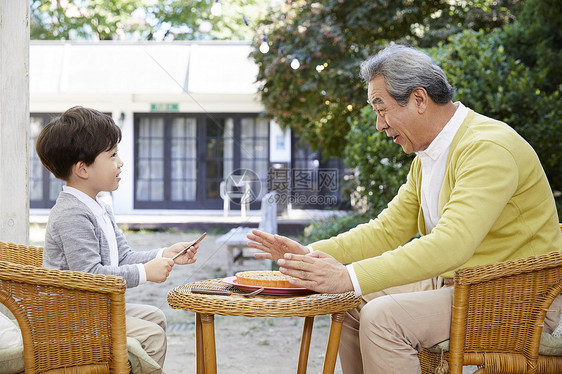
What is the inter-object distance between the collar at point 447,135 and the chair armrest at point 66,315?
0.94 metres

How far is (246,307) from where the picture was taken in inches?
58.3

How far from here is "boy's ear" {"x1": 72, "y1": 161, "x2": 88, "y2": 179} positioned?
5.86 feet

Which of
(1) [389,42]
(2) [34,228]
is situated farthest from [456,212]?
(2) [34,228]

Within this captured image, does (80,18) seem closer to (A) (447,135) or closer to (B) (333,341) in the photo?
(A) (447,135)

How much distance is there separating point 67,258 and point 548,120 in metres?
3.63

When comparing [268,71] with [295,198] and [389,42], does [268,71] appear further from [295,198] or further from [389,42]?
[295,198]

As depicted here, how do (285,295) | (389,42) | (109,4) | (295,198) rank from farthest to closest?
(109,4) < (295,198) < (389,42) < (285,295)

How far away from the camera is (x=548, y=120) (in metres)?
4.29

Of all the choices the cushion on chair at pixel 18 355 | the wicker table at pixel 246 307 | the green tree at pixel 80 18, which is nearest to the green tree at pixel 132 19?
the green tree at pixel 80 18

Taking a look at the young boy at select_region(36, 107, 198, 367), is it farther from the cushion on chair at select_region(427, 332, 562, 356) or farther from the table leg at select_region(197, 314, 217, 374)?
the cushion on chair at select_region(427, 332, 562, 356)

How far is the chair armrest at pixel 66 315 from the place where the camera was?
139cm

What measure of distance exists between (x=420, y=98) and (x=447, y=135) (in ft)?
0.43

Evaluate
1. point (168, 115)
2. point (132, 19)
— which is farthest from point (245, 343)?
point (132, 19)

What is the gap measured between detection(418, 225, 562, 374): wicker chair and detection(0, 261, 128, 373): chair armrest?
81 cm
